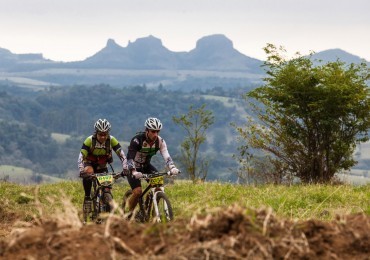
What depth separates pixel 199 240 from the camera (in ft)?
17.6

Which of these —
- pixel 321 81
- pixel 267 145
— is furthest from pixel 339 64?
pixel 267 145

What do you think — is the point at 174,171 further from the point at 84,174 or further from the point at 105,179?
the point at 84,174

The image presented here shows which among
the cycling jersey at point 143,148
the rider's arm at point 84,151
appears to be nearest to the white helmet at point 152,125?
the cycling jersey at point 143,148

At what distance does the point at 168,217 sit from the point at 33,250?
7404mm

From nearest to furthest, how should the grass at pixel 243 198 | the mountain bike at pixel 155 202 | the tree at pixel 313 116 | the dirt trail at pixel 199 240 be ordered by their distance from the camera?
1. the dirt trail at pixel 199 240
2. the mountain bike at pixel 155 202
3. the grass at pixel 243 198
4. the tree at pixel 313 116

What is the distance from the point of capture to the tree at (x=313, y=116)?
1048 inches

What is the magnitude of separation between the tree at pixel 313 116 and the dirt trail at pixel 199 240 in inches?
822

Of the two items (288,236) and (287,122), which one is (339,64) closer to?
(287,122)

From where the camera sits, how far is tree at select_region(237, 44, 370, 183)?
26.6 m

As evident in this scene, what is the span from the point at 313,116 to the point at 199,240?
869 inches

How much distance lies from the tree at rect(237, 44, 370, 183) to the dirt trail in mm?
20887

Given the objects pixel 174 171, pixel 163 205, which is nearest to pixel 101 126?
pixel 174 171

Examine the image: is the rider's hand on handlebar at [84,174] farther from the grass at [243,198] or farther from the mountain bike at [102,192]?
the grass at [243,198]

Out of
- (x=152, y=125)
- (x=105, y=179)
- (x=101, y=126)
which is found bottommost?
(x=105, y=179)
